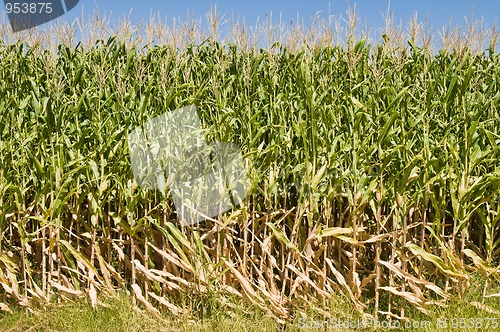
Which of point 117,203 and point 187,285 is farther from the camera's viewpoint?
point 117,203

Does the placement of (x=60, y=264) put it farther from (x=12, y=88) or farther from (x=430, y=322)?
(x=430, y=322)

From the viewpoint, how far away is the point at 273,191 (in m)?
4.45

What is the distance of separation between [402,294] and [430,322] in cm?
29

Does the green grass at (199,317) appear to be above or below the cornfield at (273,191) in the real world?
below

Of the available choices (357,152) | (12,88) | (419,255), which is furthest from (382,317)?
(12,88)

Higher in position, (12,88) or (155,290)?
(12,88)

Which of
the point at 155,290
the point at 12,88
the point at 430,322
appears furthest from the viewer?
the point at 12,88

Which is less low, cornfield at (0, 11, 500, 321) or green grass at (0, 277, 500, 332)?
cornfield at (0, 11, 500, 321)

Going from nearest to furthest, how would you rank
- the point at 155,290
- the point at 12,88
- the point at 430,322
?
the point at 430,322
the point at 155,290
the point at 12,88

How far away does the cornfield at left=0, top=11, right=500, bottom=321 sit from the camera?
14.2 ft

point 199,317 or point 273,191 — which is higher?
point 273,191

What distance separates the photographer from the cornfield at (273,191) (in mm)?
4328

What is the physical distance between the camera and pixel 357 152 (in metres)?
4.28

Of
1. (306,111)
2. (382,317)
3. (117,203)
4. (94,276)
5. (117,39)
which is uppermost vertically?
(117,39)
